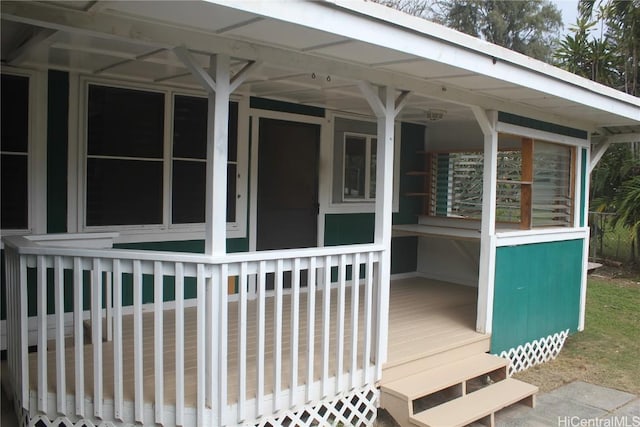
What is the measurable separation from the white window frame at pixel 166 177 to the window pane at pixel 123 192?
0.05m

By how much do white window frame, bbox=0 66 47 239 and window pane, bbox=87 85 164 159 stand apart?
35cm

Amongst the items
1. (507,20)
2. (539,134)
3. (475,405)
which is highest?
(507,20)

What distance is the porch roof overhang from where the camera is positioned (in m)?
2.48

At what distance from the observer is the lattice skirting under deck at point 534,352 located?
4994 millimetres

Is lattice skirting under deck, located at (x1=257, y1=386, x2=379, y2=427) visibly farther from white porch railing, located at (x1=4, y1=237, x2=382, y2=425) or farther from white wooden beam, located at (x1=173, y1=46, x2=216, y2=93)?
white wooden beam, located at (x1=173, y1=46, x2=216, y2=93)

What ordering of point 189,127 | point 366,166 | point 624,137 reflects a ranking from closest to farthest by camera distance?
point 189,127 → point 624,137 → point 366,166

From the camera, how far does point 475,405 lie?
3748 mm

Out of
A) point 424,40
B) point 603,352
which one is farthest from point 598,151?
point 424,40

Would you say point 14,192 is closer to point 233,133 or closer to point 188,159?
point 188,159

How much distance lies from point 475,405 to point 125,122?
339 centimetres

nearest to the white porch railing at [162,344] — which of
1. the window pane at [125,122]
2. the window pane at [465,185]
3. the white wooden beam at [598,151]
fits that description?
the window pane at [125,122]

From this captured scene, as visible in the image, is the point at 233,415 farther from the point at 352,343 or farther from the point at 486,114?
the point at 486,114

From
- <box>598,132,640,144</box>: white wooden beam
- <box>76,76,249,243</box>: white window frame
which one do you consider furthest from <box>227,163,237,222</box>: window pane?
<box>598,132,640,144</box>: white wooden beam

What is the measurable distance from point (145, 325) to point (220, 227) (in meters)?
1.77
